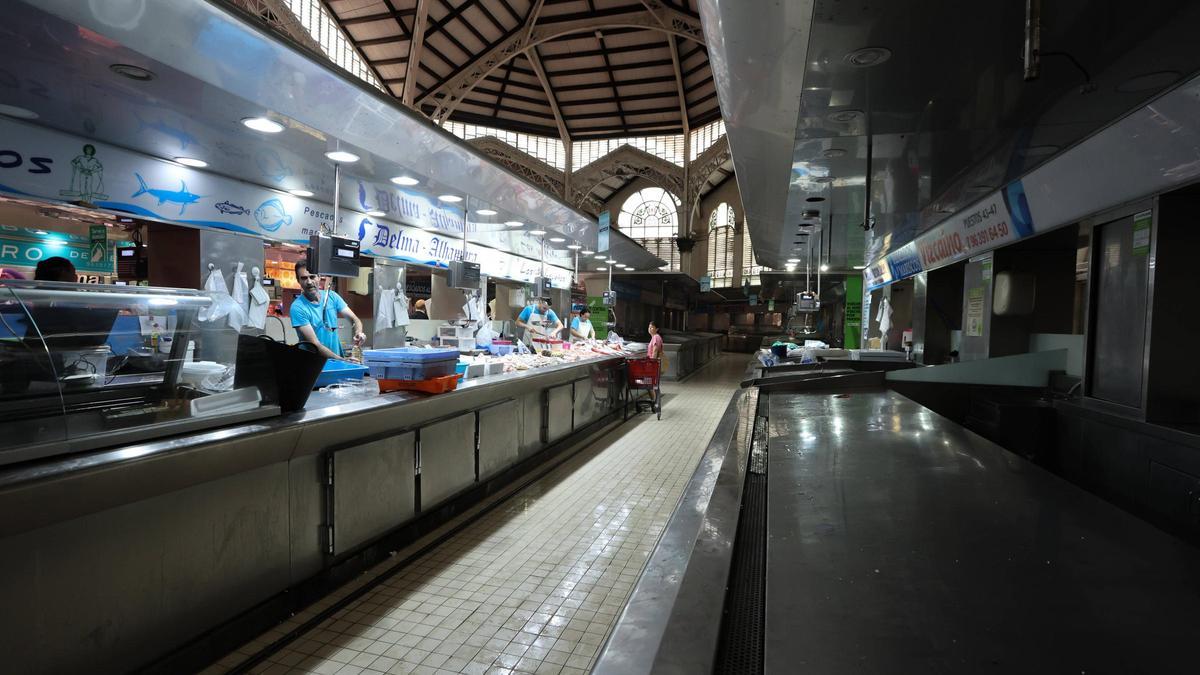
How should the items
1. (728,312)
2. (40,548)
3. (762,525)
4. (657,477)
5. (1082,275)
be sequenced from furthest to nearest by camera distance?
(728,312) < (1082,275) < (657,477) < (762,525) < (40,548)

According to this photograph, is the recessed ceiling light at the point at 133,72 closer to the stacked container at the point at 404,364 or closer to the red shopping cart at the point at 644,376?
the stacked container at the point at 404,364

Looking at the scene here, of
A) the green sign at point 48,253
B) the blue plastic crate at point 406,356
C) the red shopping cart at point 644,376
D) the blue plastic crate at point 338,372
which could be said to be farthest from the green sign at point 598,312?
the blue plastic crate at point 406,356

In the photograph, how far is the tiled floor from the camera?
2316mm

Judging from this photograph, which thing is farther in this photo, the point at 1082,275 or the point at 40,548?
the point at 1082,275

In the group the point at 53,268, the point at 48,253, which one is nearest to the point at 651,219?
the point at 48,253

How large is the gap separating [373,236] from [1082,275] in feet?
27.5

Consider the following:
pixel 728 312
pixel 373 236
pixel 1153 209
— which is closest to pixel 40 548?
pixel 1153 209

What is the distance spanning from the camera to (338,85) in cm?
371

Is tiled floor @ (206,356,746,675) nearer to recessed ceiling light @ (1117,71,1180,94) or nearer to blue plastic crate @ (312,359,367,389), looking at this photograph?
blue plastic crate @ (312,359,367,389)

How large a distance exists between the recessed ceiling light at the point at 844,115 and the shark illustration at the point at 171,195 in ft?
17.9

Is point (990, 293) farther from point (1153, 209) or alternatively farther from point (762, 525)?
point (762, 525)

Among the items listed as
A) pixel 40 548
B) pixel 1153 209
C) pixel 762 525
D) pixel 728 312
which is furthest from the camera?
pixel 728 312

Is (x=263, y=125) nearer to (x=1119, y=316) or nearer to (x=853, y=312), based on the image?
(x=1119, y=316)

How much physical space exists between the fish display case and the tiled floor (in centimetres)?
100
